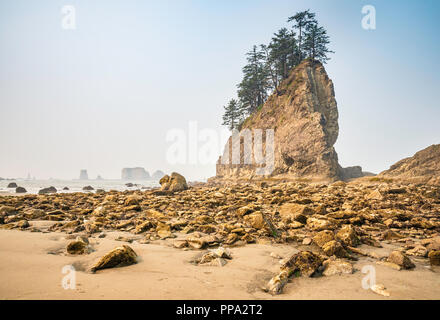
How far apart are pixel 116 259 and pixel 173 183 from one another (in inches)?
520

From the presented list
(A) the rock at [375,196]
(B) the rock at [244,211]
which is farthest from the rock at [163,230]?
(A) the rock at [375,196]

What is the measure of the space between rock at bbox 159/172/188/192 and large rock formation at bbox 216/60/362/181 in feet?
54.8

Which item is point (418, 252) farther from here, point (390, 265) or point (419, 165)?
point (419, 165)

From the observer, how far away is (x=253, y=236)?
4.58 metres

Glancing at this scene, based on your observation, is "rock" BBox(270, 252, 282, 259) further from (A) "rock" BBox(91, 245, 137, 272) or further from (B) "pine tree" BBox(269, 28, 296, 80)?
(B) "pine tree" BBox(269, 28, 296, 80)

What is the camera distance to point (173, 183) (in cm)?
1583

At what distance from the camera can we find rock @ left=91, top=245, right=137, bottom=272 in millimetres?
2662

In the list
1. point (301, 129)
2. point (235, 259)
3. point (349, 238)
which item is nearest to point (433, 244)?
point (349, 238)

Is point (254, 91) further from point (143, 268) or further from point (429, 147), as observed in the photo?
point (143, 268)

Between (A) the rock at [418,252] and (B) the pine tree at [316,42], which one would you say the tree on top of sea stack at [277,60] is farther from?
(A) the rock at [418,252]

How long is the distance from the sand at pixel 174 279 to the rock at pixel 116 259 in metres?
0.13

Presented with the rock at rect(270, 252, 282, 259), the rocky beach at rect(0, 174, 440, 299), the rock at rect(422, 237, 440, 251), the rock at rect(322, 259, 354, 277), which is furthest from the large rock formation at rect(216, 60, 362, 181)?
the rock at rect(322, 259, 354, 277)
